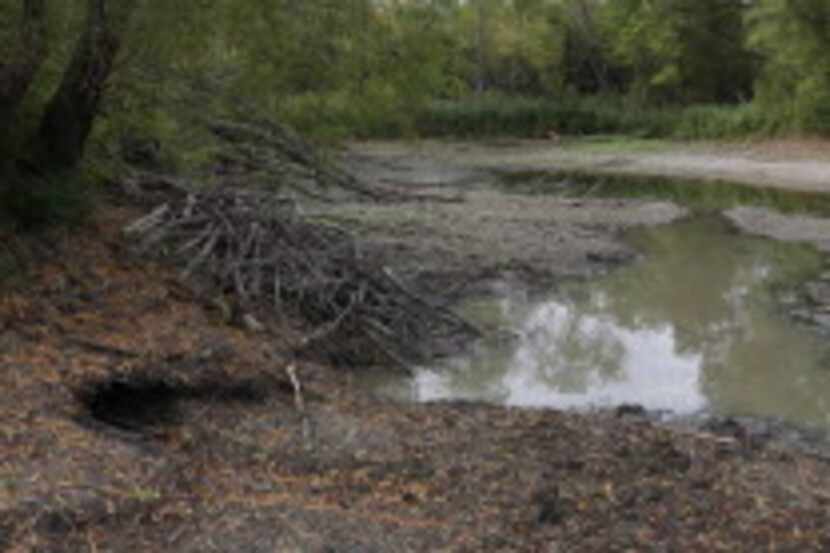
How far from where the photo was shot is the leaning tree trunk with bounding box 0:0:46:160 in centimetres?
836

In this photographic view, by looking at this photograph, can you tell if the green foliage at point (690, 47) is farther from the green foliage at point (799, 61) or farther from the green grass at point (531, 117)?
the green foliage at point (799, 61)

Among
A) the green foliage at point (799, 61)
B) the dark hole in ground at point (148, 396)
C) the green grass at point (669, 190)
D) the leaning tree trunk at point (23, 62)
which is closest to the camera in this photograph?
the dark hole in ground at point (148, 396)

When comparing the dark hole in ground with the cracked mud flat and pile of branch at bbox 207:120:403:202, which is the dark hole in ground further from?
pile of branch at bbox 207:120:403:202

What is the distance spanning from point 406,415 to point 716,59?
46733 mm

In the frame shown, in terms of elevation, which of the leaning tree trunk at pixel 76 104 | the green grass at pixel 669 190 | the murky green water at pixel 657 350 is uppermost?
the leaning tree trunk at pixel 76 104

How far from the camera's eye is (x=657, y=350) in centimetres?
1340

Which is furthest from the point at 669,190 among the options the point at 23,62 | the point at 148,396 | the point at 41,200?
the point at 148,396

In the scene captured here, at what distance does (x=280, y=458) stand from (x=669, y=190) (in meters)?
25.6

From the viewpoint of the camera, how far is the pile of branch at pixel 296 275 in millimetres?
11117

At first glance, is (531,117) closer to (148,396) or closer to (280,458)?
(148,396)

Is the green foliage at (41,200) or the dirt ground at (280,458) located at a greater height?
the green foliage at (41,200)

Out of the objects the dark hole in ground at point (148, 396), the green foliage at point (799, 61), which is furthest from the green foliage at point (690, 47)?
the dark hole in ground at point (148, 396)

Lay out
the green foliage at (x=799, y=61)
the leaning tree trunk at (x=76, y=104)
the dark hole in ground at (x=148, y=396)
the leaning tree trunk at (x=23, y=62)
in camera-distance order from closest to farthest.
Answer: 1. the dark hole in ground at (x=148, y=396)
2. the leaning tree trunk at (x=23, y=62)
3. the leaning tree trunk at (x=76, y=104)
4. the green foliage at (x=799, y=61)

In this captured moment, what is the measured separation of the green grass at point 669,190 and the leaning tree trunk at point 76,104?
Result: 17.9 m
